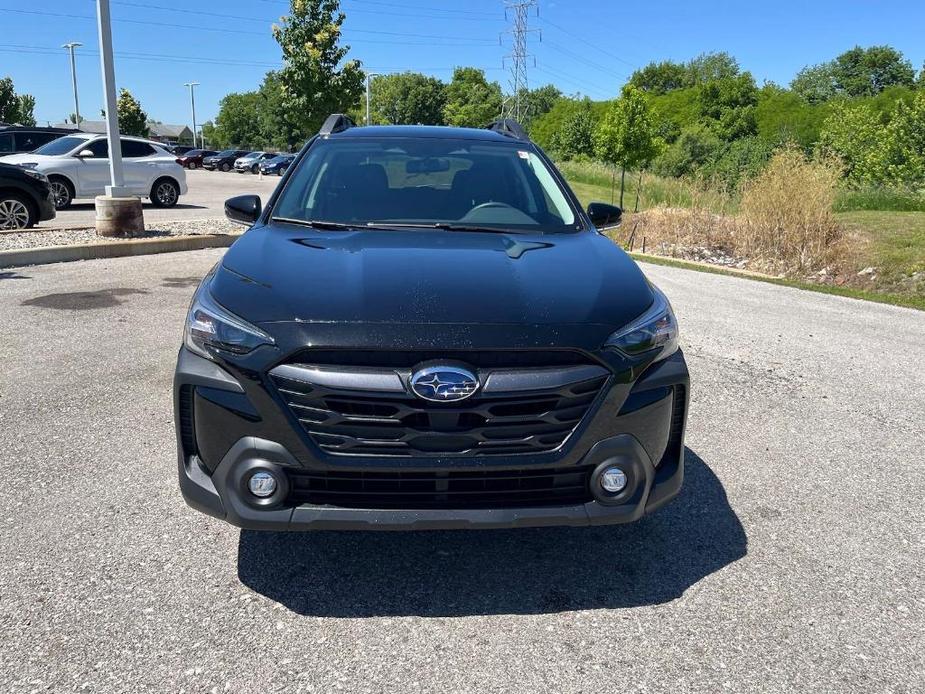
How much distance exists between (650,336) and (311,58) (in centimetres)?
3392

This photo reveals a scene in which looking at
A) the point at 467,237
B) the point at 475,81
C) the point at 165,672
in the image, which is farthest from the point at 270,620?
the point at 475,81

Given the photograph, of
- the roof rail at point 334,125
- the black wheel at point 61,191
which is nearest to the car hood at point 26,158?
the black wheel at point 61,191

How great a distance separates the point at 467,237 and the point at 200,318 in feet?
4.18

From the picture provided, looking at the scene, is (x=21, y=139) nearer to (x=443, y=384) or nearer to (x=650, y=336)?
(x=443, y=384)

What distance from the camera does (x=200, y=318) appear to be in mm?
2674

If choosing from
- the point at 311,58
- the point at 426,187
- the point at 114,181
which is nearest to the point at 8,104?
the point at 311,58

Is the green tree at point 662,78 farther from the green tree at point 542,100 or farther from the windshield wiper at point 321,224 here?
the windshield wiper at point 321,224

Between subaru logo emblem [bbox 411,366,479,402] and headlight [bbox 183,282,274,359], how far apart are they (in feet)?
1.67

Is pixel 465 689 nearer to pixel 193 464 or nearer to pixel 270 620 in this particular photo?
pixel 270 620

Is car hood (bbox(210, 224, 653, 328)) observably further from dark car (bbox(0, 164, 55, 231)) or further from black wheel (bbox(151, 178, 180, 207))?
black wheel (bbox(151, 178, 180, 207))

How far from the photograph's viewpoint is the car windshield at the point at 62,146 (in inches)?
669

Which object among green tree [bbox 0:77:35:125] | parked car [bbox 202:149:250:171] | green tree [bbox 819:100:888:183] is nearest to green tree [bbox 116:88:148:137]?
green tree [bbox 0:77:35:125]

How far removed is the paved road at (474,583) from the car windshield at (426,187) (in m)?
1.50

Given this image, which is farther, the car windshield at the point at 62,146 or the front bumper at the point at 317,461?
the car windshield at the point at 62,146
